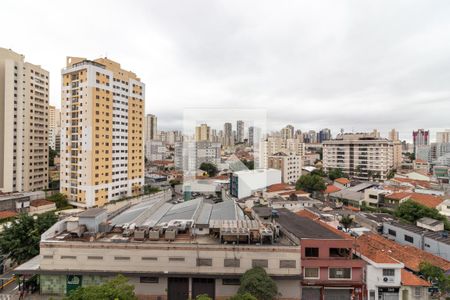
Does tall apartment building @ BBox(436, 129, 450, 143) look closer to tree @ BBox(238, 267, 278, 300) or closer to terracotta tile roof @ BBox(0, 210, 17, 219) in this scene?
tree @ BBox(238, 267, 278, 300)

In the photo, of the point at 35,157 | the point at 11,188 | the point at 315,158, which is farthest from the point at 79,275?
the point at 315,158

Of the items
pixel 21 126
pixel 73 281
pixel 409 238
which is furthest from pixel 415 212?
pixel 21 126

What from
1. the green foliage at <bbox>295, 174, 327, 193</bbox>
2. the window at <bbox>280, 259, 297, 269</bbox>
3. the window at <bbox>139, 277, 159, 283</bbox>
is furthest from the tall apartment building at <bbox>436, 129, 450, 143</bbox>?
the window at <bbox>139, 277, 159, 283</bbox>

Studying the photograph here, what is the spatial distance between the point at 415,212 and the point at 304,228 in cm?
A: 988

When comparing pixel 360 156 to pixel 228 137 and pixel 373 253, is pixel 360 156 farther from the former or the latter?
pixel 373 253

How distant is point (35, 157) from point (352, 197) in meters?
29.1

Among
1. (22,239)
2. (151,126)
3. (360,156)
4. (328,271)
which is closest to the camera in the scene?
(328,271)

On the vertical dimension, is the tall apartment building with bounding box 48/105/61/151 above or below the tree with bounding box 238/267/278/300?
above

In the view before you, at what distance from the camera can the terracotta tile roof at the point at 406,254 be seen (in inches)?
389

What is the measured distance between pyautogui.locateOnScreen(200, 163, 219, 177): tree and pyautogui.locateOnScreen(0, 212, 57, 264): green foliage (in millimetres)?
26938

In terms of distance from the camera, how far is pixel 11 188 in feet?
68.9

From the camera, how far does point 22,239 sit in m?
10.7

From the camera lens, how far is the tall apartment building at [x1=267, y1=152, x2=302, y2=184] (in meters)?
33.7

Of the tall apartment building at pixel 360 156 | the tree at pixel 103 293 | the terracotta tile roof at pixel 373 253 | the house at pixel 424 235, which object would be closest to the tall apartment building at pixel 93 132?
the tree at pixel 103 293
